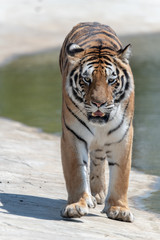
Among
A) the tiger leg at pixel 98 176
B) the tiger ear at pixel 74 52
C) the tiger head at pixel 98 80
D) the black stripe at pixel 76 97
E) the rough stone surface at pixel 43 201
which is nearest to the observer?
the rough stone surface at pixel 43 201

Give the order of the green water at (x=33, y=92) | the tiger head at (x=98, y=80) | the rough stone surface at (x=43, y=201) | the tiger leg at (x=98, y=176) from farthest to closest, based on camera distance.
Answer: the green water at (x=33, y=92)
the tiger leg at (x=98, y=176)
the tiger head at (x=98, y=80)
the rough stone surface at (x=43, y=201)

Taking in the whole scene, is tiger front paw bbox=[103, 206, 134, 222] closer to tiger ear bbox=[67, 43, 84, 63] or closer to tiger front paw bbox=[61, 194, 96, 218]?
tiger front paw bbox=[61, 194, 96, 218]

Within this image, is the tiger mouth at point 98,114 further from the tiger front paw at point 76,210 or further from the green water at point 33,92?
the green water at point 33,92

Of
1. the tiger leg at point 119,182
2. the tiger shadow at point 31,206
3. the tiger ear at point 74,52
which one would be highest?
the tiger ear at point 74,52

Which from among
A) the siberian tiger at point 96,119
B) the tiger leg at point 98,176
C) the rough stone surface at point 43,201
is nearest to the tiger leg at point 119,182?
the siberian tiger at point 96,119

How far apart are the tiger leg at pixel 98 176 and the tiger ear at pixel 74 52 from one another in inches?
43.8

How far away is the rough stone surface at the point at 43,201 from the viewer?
461 centimetres

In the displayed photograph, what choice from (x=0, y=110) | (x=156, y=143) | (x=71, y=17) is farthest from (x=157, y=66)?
(x=71, y=17)

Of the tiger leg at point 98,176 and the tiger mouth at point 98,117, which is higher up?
the tiger mouth at point 98,117

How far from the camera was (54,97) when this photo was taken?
13.4 meters

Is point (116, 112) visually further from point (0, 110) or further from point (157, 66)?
point (157, 66)

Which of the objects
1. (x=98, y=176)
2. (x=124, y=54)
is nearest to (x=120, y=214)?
(x=98, y=176)

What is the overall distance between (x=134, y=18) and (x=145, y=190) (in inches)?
833

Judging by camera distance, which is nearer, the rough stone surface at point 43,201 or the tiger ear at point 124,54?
the rough stone surface at point 43,201
